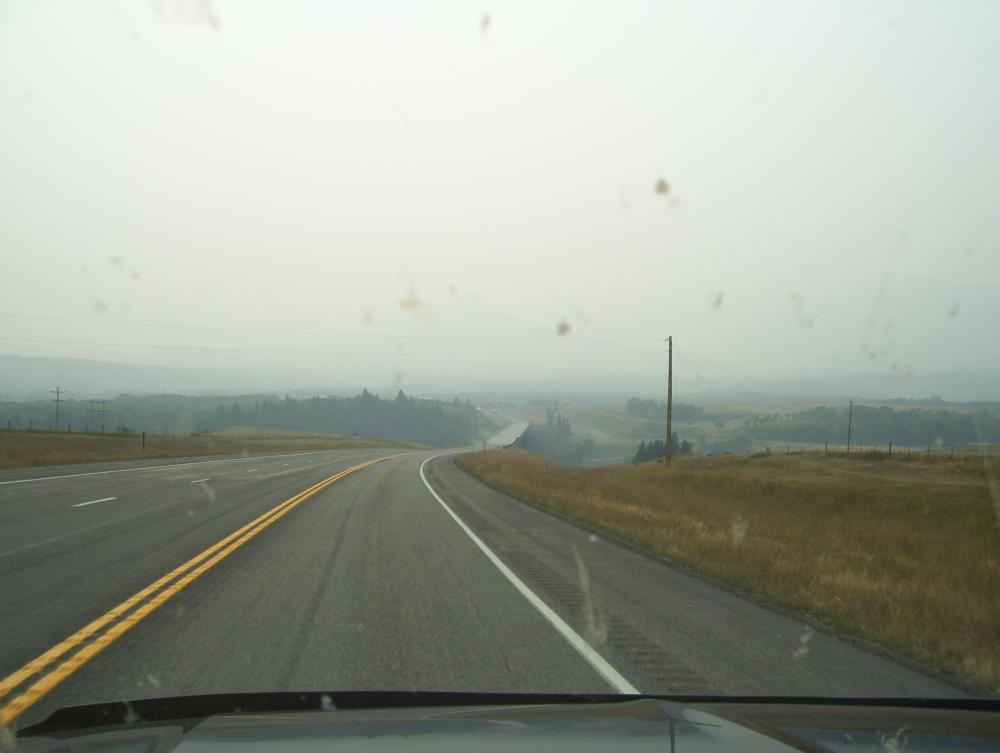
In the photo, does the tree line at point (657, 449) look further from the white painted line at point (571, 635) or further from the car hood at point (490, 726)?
the car hood at point (490, 726)

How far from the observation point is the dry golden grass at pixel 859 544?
25.0ft

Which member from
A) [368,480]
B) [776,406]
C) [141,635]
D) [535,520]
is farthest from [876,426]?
[141,635]

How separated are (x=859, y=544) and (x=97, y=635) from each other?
48.6ft

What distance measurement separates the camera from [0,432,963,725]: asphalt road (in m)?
5.50

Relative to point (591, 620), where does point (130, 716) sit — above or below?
above

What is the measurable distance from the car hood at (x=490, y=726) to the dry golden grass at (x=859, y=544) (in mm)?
2175

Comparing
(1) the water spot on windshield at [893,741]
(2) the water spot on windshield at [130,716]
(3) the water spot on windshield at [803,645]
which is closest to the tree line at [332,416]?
(3) the water spot on windshield at [803,645]

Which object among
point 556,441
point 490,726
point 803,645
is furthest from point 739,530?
point 556,441

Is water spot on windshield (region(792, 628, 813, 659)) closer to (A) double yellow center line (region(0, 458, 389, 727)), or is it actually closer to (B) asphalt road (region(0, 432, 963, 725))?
(B) asphalt road (region(0, 432, 963, 725))

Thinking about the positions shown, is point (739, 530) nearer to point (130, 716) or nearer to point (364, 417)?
point (130, 716)

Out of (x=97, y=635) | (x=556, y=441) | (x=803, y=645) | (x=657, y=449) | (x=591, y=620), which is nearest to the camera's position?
(x=97, y=635)

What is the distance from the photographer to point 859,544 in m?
16.3

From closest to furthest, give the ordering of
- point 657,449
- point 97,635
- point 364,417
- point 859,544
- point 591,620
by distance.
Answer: point 97,635 → point 591,620 → point 859,544 → point 657,449 → point 364,417

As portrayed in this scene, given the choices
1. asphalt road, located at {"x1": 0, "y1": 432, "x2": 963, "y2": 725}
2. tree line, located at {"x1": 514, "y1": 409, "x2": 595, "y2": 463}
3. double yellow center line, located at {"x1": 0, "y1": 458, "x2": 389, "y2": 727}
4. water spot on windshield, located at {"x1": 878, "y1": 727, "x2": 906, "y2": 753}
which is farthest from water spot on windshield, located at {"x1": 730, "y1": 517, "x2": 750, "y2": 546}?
tree line, located at {"x1": 514, "y1": 409, "x2": 595, "y2": 463}
